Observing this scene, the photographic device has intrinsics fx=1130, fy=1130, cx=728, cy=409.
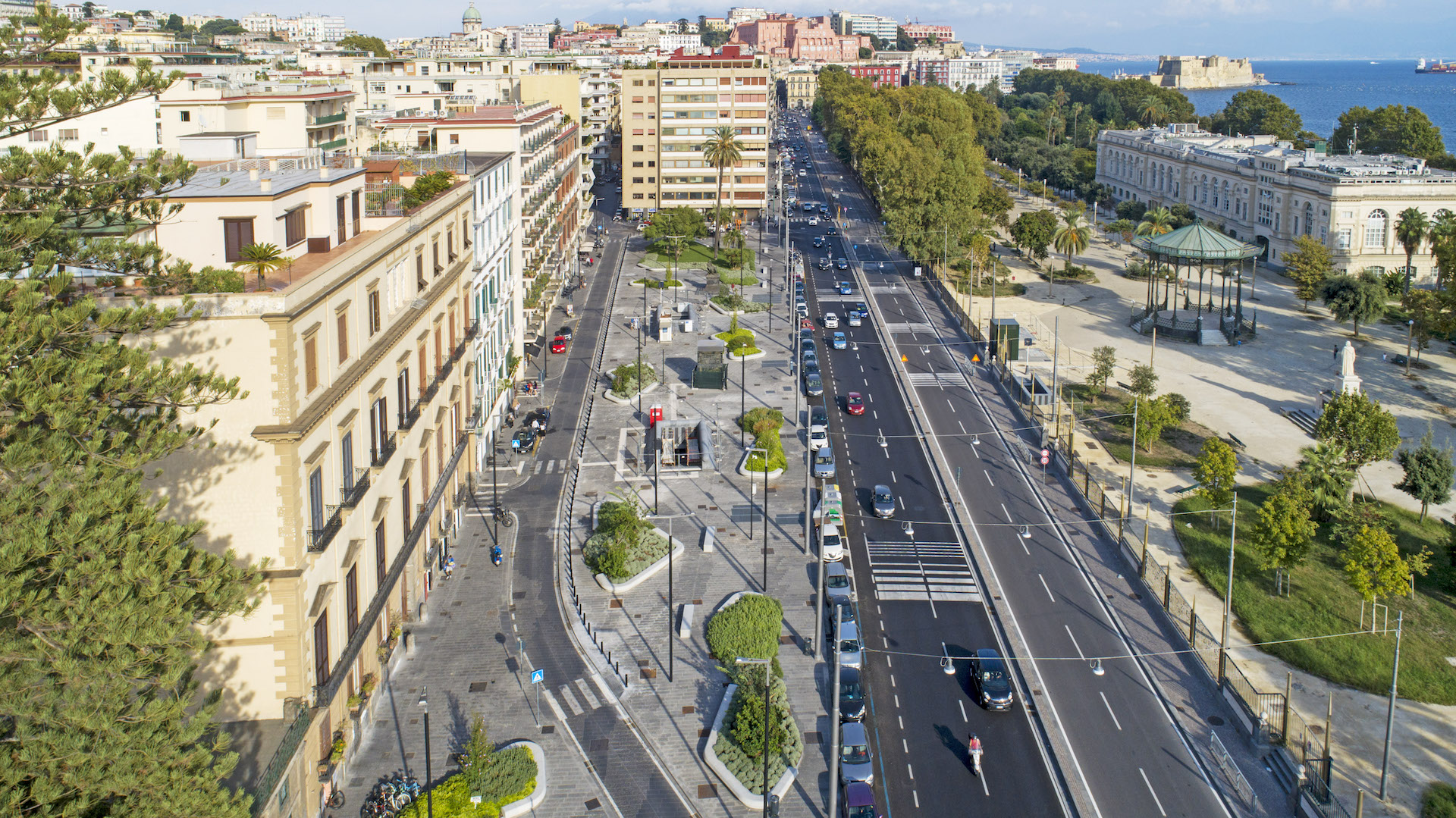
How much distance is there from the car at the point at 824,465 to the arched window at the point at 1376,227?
83072mm

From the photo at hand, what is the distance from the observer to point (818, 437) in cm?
7000

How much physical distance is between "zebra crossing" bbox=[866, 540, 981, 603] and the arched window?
88.4 m

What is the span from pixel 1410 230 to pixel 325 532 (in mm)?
106208

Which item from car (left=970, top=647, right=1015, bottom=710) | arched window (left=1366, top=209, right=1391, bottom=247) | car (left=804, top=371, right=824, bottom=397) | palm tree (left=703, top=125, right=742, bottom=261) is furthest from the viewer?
palm tree (left=703, top=125, right=742, bottom=261)

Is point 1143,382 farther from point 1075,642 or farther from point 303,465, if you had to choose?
point 303,465

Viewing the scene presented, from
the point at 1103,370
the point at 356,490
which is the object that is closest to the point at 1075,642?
the point at 356,490

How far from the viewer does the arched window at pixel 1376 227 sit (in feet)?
392

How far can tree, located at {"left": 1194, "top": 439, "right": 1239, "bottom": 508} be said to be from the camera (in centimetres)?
5788

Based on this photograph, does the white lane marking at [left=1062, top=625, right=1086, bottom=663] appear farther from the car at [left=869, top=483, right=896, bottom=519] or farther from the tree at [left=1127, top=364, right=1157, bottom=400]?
the tree at [left=1127, top=364, right=1157, bottom=400]

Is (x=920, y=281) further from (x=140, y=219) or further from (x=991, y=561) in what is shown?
(x=140, y=219)

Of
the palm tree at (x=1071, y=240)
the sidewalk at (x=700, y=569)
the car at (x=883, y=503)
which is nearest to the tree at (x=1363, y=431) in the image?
the car at (x=883, y=503)

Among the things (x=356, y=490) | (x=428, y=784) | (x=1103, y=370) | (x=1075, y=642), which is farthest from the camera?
(x=1103, y=370)

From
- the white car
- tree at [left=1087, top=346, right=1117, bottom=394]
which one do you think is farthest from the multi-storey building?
the white car

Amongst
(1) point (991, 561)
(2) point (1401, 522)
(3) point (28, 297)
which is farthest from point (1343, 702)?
(3) point (28, 297)
